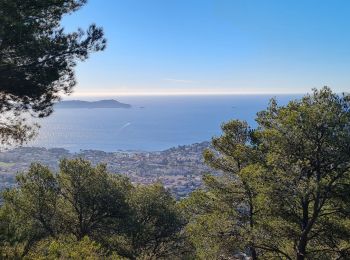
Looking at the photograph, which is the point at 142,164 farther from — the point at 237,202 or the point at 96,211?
the point at 237,202

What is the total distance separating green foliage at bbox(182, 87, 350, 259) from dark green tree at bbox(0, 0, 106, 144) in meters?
5.70

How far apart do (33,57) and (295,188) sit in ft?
24.2

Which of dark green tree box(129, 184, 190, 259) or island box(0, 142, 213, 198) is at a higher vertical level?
dark green tree box(129, 184, 190, 259)

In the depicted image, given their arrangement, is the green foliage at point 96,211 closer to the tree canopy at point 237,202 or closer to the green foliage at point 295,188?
the tree canopy at point 237,202

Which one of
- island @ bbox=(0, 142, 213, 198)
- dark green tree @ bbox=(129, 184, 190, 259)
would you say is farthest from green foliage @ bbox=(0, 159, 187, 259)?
island @ bbox=(0, 142, 213, 198)

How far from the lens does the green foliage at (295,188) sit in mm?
9062

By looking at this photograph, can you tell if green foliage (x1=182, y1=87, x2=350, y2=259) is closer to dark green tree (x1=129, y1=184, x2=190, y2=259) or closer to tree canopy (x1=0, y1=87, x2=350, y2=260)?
tree canopy (x1=0, y1=87, x2=350, y2=260)

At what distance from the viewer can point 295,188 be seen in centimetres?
900

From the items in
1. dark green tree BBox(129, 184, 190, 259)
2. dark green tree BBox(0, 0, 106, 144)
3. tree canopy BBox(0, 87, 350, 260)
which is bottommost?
dark green tree BBox(129, 184, 190, 259)

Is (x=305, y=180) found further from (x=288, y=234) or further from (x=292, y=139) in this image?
(x=288, y=234)

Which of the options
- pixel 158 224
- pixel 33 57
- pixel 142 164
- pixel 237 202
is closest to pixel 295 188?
pixel 237 202

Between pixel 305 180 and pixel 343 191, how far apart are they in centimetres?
105

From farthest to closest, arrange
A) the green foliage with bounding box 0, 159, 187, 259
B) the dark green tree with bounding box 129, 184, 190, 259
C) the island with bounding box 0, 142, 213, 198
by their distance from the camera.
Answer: the island with bounding box 0, 142, 213, 198
the dark green tree with bounding box 129, 184, 190, 259
the green foliage with bounding box 0, 159, 187, 259

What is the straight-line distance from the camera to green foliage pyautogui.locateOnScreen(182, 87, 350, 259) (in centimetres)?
906
